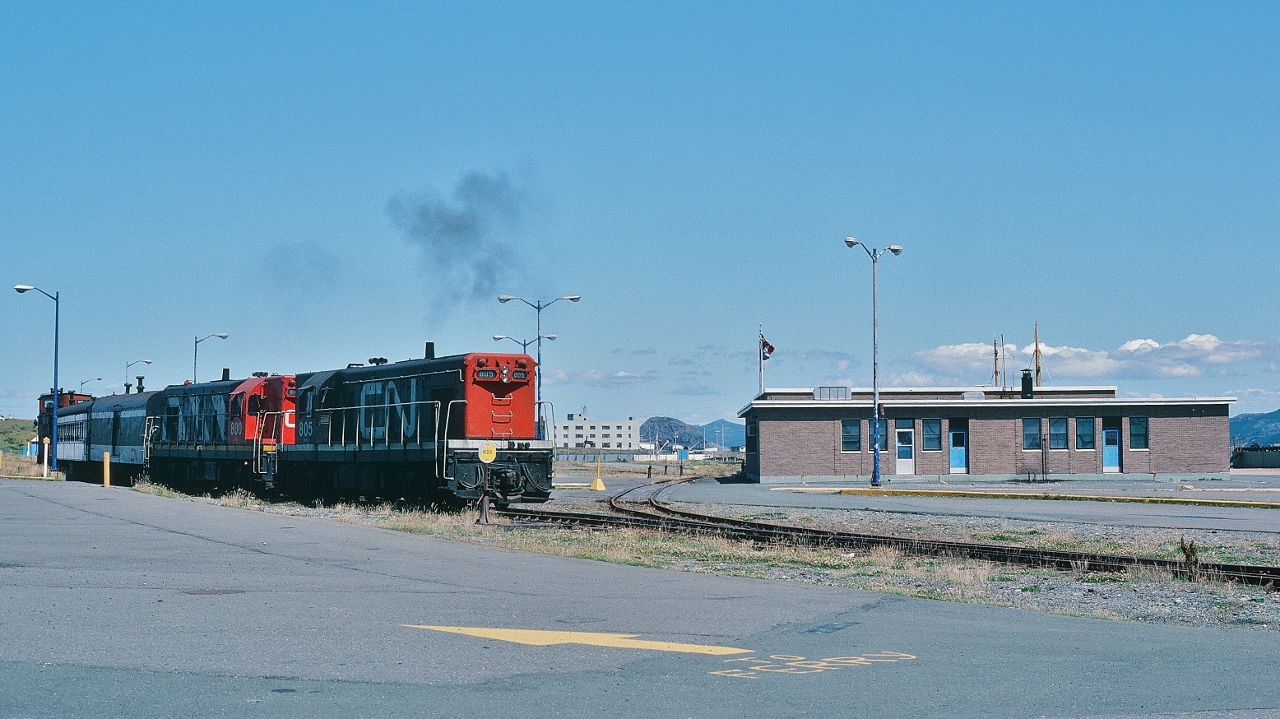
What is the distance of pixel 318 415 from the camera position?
32.6 meters

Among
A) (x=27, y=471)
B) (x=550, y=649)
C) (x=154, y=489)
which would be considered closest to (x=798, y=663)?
(x=550, y=649)

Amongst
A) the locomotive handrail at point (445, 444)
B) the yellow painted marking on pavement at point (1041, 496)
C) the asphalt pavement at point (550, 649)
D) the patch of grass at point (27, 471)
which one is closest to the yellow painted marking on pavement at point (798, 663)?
the asphalt pavement at point (550, 649)

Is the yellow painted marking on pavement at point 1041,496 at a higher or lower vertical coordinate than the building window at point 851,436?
lower

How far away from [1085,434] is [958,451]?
225 inches

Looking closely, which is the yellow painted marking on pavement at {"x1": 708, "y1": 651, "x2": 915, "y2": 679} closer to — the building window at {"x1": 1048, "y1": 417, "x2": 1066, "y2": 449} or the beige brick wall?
the beige brick wall

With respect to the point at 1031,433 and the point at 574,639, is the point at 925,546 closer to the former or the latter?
the point at 574,639

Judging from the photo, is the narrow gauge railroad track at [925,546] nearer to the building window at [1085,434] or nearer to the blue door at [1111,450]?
the building window at [1085,434]

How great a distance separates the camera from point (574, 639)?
33.0 feet

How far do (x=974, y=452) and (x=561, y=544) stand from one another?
37.0m

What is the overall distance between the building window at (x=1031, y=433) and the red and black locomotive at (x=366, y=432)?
Result: 1228 inches

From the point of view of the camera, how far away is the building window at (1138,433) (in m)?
53.0

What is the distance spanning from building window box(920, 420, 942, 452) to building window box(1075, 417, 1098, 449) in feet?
20.1

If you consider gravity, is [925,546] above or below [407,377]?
below

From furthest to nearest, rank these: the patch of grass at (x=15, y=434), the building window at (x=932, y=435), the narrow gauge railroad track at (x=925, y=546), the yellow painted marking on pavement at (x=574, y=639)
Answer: the patch of grass at (x=15, y=434), the building window at (x=932, y=435), the narrow gauge railroad track at (x=925, y=546), the yellow painted marking on pavement at (x=574, y=639)
